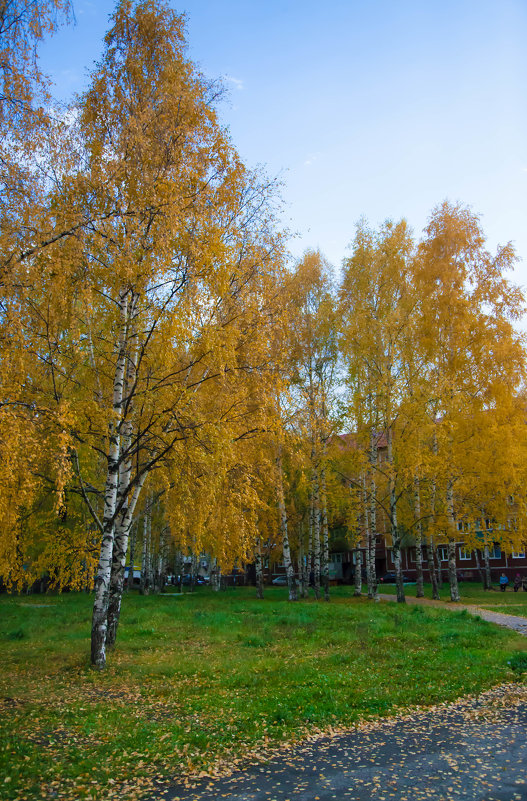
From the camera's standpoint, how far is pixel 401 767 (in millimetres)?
6410

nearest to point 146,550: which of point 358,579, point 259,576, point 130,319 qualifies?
point 259,576

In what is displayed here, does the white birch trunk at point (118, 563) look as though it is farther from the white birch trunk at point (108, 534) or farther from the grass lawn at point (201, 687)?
the white birch trunk at point (108, 534)

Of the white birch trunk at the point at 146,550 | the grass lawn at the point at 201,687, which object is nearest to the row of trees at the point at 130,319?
the grass lawn at the point at 201,687

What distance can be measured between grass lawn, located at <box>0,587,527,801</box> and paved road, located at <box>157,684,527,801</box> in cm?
58

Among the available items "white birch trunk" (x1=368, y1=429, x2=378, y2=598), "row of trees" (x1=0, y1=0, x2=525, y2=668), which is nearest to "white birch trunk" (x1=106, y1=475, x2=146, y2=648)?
"row of trees" (x1=0, y1=0, x2=525, y2=668)

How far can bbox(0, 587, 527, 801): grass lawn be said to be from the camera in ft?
22.0

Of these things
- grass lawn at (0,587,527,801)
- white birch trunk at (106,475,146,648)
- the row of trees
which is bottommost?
grass lawn at (0,587,527,801)

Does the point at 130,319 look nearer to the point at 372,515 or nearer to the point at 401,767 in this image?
the point at 401,767

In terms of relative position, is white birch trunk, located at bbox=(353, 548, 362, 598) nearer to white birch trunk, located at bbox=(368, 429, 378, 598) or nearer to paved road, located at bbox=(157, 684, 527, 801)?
white birch trunk, located at bbox=(368, 429, 378, 598)

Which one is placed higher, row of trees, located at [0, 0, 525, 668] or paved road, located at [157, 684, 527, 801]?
row of trees, located at [0, 0, 525, 668]

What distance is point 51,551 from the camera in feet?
49.0

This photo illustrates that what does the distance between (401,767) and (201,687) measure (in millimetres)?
4849

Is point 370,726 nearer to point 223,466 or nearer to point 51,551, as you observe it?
point 223,466

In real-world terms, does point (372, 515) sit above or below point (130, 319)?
below
